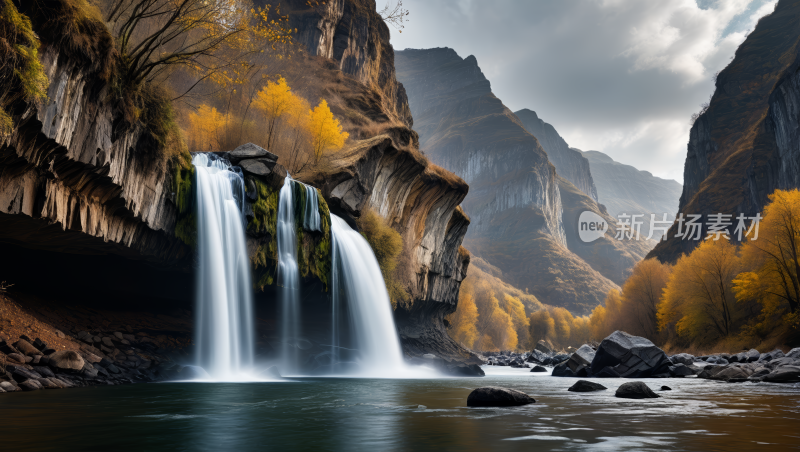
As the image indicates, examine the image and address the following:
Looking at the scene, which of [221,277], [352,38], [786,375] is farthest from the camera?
[352,38]

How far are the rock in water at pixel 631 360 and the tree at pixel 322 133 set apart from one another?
23604 millimetres

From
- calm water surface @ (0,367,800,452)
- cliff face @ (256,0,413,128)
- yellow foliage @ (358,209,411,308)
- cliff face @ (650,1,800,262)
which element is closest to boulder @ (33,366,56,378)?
calm water surface @ (0,367,800,452)

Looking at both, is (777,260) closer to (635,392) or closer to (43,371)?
(635,392)

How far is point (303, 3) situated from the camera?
197ft

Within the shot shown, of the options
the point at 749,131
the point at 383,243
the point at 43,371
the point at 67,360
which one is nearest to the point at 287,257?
the point at 67,360

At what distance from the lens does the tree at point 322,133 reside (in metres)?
36.5

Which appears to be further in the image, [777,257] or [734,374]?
[777,257]

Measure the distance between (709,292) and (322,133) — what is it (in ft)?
142

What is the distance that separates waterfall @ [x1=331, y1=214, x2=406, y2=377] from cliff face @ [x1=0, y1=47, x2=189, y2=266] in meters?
10.7

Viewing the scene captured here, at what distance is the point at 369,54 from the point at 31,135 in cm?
5828

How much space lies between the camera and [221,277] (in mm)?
20922

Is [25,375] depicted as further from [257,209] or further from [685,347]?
[685,347]

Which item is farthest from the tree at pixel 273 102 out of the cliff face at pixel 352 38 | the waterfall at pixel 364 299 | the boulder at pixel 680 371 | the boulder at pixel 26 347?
the boulder at pixel 680 371

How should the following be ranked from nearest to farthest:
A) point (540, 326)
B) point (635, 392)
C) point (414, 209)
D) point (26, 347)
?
1. point (635, 392)
2. point (26, 347)
3. point (414, 209)
4. point (540, 326)
